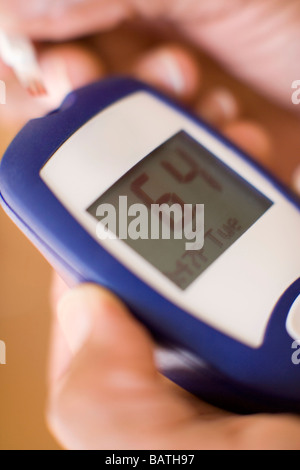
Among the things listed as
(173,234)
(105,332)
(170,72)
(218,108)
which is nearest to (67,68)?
(170,72)

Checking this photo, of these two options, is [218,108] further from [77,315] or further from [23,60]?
[77,315]

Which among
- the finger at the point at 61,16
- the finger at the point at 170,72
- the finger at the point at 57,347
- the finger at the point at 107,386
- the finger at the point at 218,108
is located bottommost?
the finger at the point at 107,386

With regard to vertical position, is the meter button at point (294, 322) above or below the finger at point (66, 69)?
below

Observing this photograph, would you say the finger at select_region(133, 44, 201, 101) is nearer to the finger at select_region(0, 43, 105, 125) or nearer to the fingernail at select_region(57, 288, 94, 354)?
the finger at select_region(0, 43, 105, 125)

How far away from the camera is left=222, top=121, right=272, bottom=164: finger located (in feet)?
2.75

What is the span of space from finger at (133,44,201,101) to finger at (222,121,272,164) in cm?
10

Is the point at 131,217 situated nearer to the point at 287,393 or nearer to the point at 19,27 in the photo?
the point at 287,393

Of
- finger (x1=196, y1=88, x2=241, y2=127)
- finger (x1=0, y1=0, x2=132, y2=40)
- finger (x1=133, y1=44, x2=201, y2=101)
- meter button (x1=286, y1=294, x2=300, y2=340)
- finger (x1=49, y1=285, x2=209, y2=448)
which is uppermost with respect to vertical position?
finger (x1=0, y1=0, x2=132, y2=40)

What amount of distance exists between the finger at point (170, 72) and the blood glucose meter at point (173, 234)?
18cm

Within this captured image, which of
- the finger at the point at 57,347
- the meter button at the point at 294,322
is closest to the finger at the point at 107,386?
the meter button at the point at 294,322

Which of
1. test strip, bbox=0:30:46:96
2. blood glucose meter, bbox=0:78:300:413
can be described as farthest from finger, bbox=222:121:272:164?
test strip, bbox=0:30:46:96

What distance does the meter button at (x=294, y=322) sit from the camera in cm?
54

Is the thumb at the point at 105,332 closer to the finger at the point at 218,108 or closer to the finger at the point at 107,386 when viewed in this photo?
the finger at the point at 107,386
